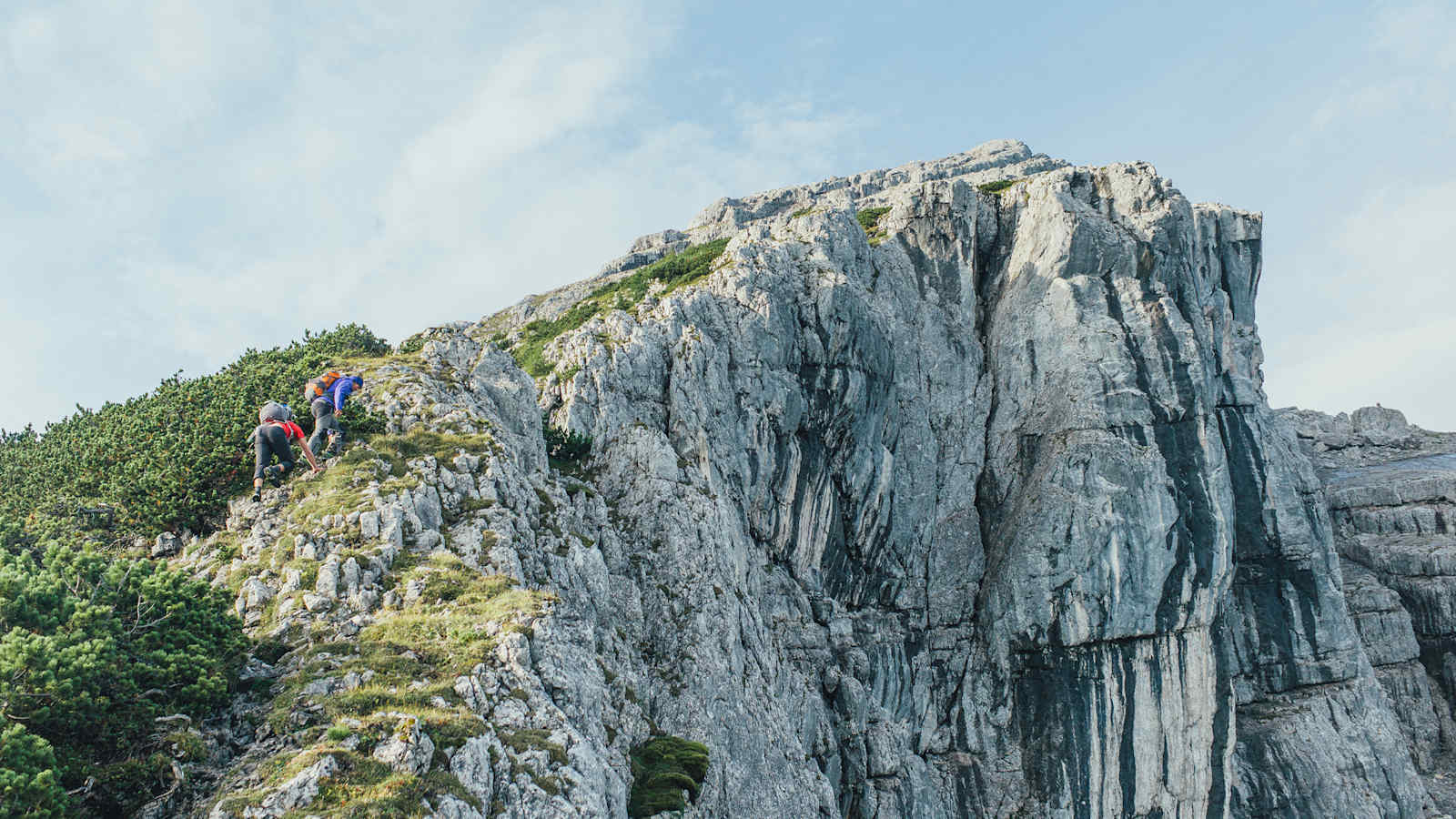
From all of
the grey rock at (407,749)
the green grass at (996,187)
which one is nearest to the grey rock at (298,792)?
the grey rock at (407,749)

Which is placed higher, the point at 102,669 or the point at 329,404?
the point at 329,404

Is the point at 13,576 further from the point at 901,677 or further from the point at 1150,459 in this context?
the point at 1150,459

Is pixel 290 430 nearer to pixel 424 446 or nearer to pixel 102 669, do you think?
pixel 424 446

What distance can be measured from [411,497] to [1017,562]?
116 ft

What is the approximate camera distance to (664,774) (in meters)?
20.4

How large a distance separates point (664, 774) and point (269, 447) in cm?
1457

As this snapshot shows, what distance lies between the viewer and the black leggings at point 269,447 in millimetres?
21828

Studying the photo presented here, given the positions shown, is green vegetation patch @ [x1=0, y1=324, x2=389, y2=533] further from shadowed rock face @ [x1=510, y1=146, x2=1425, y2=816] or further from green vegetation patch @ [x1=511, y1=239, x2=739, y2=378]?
green vegetation patch @ [x1=511, y1=239, x2=739, y2=378]

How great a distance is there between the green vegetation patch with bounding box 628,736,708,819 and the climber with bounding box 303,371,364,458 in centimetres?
1305

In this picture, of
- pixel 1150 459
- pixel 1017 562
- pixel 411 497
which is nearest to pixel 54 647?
pixel 411 497

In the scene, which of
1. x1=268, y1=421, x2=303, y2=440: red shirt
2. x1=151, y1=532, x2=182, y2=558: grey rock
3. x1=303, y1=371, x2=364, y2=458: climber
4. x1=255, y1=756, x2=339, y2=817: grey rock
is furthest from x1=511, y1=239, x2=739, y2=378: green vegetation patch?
x1=255, y1=756, x2=339, y2=817: grey rock

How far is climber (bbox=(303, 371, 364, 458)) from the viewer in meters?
23.4

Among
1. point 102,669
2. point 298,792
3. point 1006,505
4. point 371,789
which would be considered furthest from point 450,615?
point 1006,505

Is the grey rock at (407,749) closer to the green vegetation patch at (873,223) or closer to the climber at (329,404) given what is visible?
the climber at (329,404)
